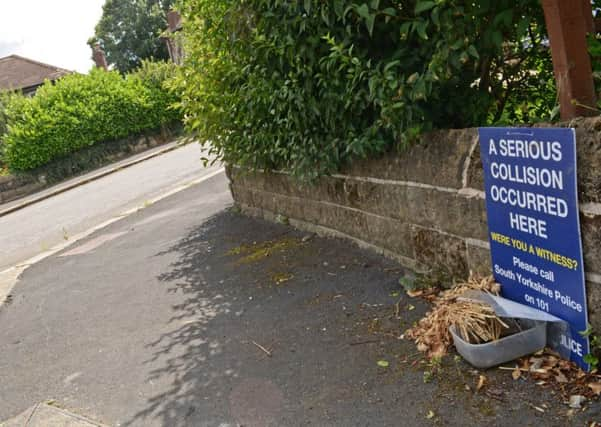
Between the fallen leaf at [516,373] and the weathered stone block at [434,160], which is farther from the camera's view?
the weathered stone block at [434,160]

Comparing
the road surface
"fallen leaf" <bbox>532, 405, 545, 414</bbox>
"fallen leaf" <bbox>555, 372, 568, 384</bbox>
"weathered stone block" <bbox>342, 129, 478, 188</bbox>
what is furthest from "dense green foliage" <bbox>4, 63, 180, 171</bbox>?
"fallen leaf" <bbox>532, 405, 545, 414</bbox>

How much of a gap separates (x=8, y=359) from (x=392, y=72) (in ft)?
13.4

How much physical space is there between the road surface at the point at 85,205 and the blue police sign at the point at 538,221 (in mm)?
8871

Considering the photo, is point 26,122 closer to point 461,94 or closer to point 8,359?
point 8,359

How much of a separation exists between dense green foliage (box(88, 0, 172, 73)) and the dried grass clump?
193 feet

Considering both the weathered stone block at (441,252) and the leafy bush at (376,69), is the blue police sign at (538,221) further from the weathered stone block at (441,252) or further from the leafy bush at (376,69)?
the leafy bush at (376,69)

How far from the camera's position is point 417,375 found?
2.93 meters

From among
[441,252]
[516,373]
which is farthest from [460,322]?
[441,252]

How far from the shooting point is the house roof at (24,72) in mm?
40625

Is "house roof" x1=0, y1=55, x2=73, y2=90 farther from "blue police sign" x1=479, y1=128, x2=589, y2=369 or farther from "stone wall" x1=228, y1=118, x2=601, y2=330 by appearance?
→ "blue police sign" x1=479, y1=128, x2=589, y2=369

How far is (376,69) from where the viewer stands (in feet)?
11.7

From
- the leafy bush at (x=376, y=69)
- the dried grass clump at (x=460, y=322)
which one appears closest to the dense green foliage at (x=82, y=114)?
the leafy bush at (x=376, y=69)

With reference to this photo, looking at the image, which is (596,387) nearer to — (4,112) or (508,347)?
(508,347)

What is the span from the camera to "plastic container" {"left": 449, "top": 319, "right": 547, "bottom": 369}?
109 inches
